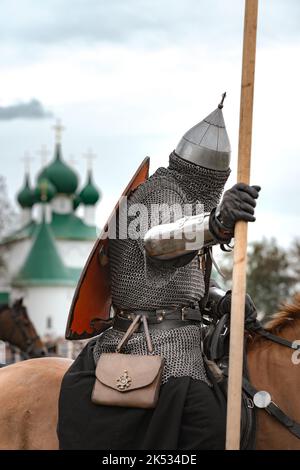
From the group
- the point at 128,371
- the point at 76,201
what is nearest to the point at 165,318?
the point at 128,371

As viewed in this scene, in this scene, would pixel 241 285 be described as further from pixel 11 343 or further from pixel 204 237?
pixel 11 343

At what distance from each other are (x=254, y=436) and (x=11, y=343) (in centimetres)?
960

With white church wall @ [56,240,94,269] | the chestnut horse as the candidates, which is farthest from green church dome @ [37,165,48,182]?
the chestnut horse

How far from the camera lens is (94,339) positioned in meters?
5.00

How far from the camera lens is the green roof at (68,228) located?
240 ft

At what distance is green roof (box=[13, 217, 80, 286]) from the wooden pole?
191ft

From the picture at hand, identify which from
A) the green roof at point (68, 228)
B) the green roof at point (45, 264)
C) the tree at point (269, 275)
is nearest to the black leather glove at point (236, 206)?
the tree at point (269, 275)

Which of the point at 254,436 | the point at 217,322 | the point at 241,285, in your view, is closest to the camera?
the point at 241,285

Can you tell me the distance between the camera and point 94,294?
16.4 ft

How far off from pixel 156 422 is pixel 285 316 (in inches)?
33.1

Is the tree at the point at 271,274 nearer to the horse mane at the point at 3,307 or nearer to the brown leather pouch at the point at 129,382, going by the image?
the horse mane at the point at 3,307

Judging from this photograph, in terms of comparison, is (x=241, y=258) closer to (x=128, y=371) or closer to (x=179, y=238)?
(x=179, y=238)
